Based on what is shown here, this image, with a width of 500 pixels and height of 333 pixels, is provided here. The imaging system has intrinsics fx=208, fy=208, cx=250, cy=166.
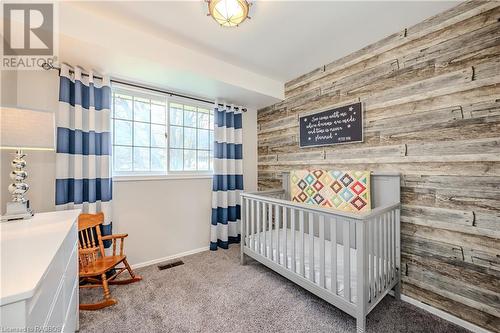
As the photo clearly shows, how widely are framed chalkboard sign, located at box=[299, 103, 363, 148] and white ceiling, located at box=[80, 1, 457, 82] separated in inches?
24.1

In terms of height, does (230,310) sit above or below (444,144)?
below

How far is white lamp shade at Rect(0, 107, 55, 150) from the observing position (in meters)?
1.30

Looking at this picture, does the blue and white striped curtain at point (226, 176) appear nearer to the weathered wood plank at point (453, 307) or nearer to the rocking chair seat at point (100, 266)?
the rocking chair seat at point (100, 266)

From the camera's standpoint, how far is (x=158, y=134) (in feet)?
8.89

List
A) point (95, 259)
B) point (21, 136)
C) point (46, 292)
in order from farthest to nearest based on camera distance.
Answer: point (95, 259), point (21, 136), point (46, 292)

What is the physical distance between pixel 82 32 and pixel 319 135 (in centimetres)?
243

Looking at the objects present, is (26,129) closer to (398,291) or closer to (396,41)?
(396,41)

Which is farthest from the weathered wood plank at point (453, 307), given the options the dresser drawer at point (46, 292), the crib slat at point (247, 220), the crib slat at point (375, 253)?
the dresser drawer at point (46, 292)

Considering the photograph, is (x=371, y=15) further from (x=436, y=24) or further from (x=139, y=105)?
(x=139, y=105)

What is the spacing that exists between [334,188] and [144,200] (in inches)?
86.7

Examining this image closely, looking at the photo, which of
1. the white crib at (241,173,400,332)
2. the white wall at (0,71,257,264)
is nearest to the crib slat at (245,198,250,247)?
the white crib at (241,173,400,332)

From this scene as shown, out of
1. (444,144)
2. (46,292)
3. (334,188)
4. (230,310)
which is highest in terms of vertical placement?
(444,144)

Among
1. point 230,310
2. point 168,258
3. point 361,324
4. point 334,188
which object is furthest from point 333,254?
point 168,258

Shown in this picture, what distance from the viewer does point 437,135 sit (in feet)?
5.41
